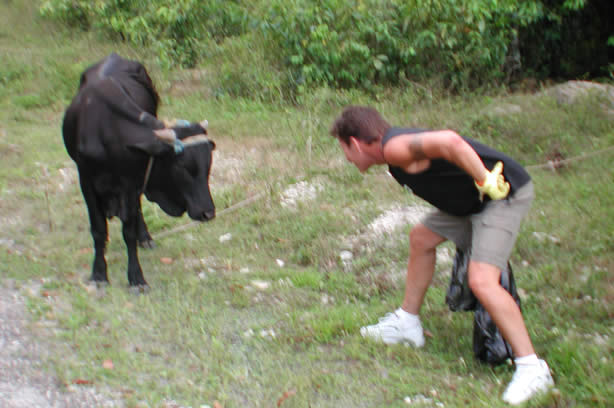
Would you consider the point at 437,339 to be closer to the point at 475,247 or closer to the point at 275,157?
the point at 475,247

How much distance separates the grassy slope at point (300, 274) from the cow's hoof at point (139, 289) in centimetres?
6

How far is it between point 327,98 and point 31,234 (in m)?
4.13

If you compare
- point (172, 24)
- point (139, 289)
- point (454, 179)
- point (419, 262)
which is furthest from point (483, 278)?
point (172, 24)

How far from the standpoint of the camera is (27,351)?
3.87 meters

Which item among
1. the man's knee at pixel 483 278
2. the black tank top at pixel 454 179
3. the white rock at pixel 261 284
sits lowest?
the white rock at pixel 261 284

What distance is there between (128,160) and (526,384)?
2.99 metres

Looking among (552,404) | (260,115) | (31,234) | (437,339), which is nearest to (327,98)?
(260,115)

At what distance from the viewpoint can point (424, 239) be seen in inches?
150

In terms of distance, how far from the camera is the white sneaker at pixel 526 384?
323 cm

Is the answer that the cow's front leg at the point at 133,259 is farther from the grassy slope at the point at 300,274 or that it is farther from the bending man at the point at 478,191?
the bending man at the point at 478,191

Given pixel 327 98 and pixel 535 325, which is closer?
pixel 535 325

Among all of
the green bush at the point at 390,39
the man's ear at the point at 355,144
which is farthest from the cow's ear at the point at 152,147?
the green bush at the point at 390,39

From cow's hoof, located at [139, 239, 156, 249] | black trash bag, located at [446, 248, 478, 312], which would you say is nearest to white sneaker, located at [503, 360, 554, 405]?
black trash bag, located at [446, 248, 478, 312]

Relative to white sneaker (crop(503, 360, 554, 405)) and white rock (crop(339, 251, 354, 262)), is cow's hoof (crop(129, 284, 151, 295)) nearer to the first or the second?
white rock (crop(339, 251, 354, 262))
